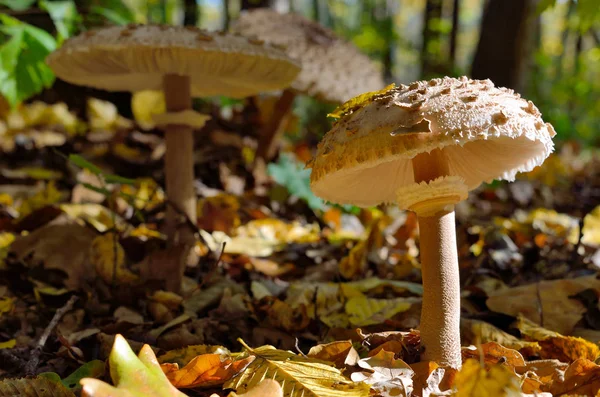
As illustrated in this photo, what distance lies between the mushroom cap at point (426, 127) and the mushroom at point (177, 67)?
1.09 m

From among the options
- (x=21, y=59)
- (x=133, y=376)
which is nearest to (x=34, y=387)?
(x=133, y=376)

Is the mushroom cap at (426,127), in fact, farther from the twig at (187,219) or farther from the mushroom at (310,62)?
the mushroom at (310,62)

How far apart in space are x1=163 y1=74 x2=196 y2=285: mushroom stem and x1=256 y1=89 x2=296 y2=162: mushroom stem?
79.0 inches

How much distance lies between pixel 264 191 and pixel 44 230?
2322 millimetres

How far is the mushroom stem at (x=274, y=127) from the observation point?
5234 millimetres

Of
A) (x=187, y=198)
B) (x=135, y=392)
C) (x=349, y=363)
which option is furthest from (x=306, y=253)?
(x=135, y=392)

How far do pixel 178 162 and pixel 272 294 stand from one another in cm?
109

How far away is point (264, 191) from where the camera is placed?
5.01 metres

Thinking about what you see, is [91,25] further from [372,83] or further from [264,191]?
[372,83]

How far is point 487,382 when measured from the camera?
3.85ft

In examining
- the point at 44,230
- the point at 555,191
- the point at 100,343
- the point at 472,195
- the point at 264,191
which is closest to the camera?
the point at 100,343

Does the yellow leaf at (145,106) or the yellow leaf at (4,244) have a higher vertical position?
the yellow leaf at (145,106)

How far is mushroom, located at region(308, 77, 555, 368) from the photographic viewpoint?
156 centimetres

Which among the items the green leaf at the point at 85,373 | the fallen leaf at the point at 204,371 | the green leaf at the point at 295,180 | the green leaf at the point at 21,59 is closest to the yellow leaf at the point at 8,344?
the green leaf at the point at 85,373
